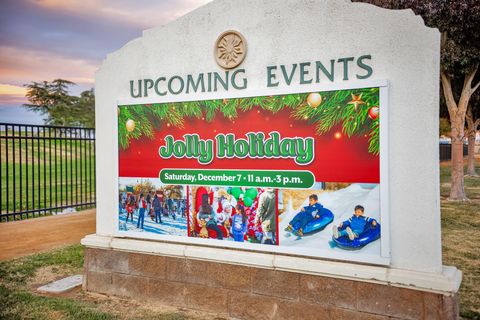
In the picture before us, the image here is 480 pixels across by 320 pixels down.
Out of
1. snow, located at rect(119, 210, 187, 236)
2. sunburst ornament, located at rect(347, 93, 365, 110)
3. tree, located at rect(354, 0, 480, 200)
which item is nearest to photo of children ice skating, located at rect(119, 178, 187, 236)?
snow, located at rect(119, 210, 187, 236)

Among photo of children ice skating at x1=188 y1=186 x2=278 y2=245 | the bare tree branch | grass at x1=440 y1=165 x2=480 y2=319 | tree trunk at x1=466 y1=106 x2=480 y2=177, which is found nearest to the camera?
photo of children ice skating at x1=188 y1=186 x2=278 y2=245

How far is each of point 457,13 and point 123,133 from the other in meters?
10.6

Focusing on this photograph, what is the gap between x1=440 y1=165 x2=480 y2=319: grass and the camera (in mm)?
5105

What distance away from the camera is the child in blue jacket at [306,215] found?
4219 mm

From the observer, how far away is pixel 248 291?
454 cm

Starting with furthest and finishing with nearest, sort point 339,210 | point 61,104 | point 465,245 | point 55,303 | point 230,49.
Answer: point 61,104
point 465,245
point 55,303
point 230,49
point 339,210

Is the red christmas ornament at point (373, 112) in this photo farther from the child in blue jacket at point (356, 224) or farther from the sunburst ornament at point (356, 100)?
the child in blue jacket at point (356, 224)

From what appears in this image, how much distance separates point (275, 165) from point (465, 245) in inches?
215

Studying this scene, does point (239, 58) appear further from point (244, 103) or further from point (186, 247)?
point (186, 247)

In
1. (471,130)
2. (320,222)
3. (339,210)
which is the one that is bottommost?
(320,222)

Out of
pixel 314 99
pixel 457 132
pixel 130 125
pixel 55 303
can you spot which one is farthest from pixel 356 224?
pixel 457 132

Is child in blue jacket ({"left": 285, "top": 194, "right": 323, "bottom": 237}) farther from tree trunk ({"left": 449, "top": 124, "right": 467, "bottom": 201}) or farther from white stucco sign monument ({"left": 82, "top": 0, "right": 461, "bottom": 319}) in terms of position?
tree trunk ({"left": 449, "top": 124, "right": 467, "bottom": 201})

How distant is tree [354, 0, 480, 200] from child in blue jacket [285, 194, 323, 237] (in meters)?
9.45

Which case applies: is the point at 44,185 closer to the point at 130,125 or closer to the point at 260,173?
the point at 130,125
